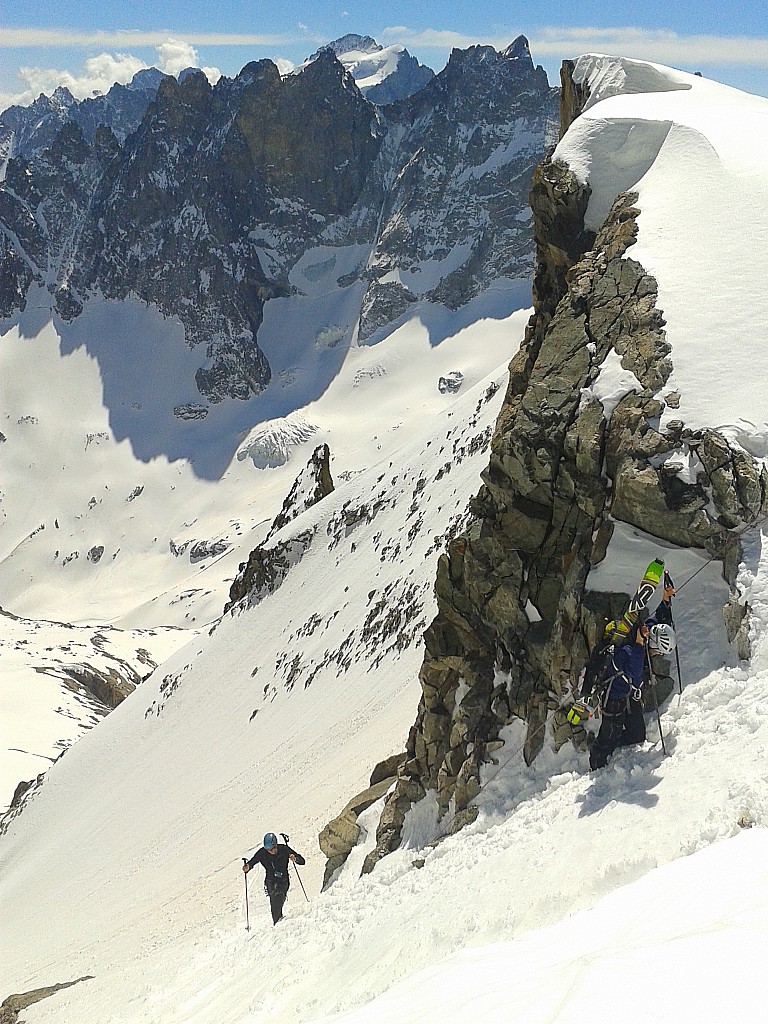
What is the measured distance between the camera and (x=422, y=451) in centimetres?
3766

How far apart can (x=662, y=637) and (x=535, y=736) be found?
2.84 m

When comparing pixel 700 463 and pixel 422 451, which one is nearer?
pixel 700 463

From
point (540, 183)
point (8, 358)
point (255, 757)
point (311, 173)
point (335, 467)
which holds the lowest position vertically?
point (255, 757)

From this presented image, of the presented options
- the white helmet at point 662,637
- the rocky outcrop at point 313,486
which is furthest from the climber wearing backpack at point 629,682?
the rocky outcrop at point 313,486

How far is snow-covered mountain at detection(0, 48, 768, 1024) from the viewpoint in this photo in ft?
23.5

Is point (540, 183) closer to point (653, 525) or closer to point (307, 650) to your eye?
point (653, 525)

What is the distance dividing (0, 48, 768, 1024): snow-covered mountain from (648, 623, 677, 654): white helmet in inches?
30.4

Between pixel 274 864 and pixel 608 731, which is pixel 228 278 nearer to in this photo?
pixel 274 864

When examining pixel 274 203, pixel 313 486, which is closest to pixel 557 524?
pixel 313 486

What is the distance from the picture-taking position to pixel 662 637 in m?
9.26

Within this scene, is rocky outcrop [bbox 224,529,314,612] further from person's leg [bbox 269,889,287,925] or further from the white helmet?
the white helmet

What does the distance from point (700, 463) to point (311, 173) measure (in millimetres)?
156369

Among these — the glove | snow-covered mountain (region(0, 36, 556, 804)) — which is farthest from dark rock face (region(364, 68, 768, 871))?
snow-covered mountain (region(0, 36, 556, 804))

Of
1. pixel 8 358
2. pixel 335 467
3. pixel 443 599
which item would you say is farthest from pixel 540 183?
pixel 8 358
